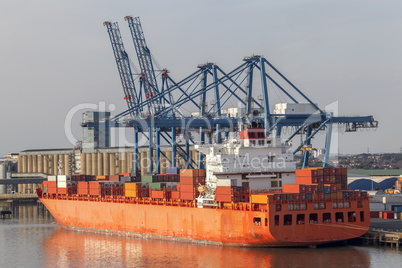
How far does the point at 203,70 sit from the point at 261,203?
3883cm

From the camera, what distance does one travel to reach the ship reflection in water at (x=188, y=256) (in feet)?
139

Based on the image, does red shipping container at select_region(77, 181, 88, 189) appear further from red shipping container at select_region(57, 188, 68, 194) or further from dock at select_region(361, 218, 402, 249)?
dock at select_region(361, 218, 402, 249)

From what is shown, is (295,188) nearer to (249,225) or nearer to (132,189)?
(249,225)

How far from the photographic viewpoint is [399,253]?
1702 inches

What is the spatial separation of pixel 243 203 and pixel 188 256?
17.3ft

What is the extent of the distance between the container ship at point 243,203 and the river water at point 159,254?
111 centimetres

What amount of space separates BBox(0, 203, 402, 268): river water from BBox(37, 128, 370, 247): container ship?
1112mm

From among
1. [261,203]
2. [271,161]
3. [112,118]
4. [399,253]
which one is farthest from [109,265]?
[112,118]

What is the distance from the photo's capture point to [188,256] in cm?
4556

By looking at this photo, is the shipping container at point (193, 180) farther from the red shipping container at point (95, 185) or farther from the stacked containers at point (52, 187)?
the stacked containers at point (52, 187)

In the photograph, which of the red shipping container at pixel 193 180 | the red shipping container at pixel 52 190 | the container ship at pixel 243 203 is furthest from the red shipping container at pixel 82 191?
the red shipping container at pixel 193 180

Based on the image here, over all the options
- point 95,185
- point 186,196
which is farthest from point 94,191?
point 186,196

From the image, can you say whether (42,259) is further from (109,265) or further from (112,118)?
(112,118)

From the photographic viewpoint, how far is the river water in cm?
4225
